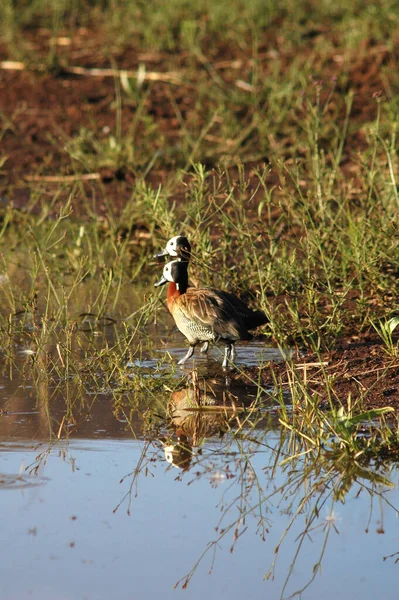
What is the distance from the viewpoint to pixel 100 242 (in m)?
10.1

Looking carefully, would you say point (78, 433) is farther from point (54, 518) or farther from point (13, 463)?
point (54, 518)

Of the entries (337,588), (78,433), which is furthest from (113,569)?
(78,433)

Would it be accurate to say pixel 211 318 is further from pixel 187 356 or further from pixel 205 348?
pixel 205 348

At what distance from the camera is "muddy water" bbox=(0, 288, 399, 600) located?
408 centimetres

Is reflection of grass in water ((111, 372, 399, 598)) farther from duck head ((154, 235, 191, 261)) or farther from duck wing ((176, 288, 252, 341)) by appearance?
duck head ((154, 235, 191, 261))

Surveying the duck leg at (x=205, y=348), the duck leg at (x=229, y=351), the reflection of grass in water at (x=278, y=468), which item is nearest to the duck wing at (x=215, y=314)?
the duck leg at (x=229, y=351)

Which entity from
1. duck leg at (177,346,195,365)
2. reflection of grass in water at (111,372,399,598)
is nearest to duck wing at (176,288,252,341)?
duck leg at (177,346,195,365)

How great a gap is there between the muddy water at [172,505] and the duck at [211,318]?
65cm

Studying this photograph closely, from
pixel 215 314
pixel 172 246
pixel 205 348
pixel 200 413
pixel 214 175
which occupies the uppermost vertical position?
pixel 214 175

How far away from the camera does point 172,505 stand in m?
4.75

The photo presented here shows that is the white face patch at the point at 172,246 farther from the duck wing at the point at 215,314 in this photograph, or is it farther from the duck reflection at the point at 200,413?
the duck reflection at the point at 200,413

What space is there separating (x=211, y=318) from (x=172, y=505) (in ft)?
7.67

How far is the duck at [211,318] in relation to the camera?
274 inches

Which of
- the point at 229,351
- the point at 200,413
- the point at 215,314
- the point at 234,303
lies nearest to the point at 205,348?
the point at 229,351
